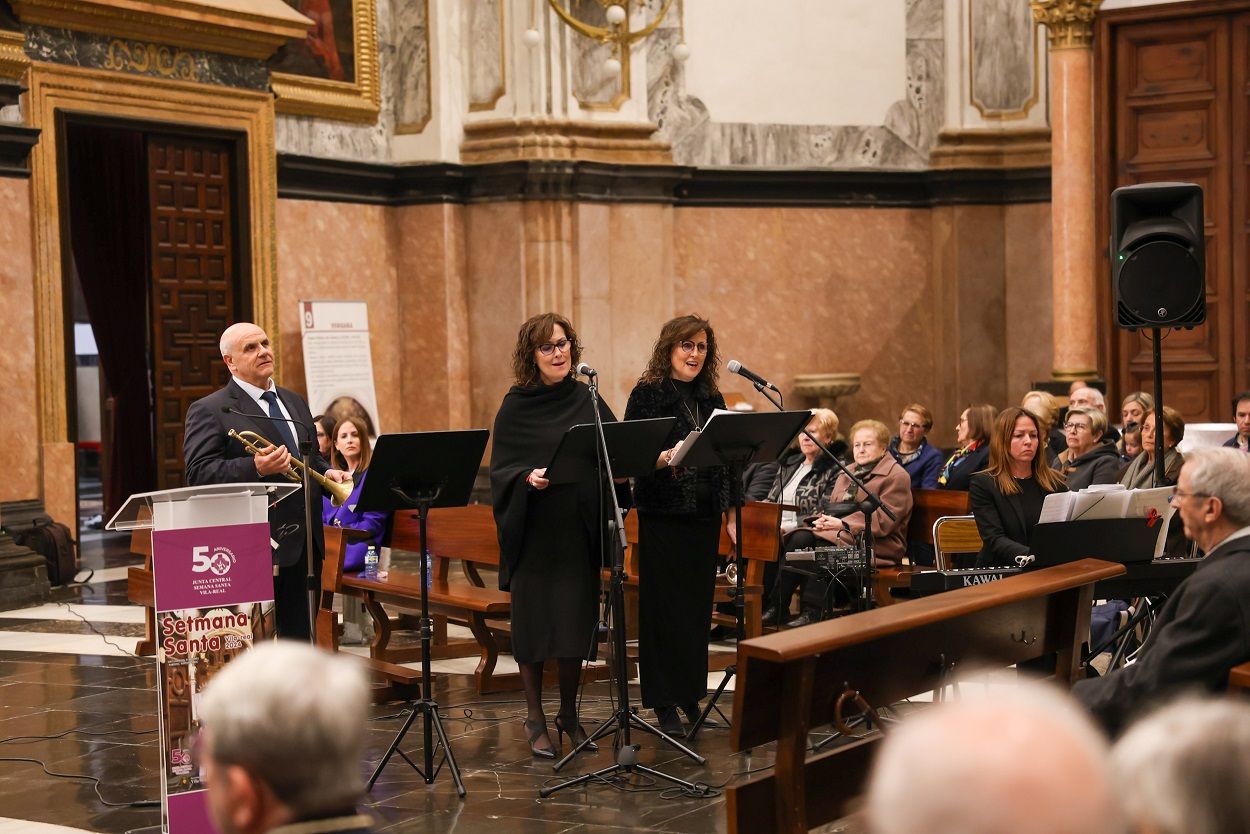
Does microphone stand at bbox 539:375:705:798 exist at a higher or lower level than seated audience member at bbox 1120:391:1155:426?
lower

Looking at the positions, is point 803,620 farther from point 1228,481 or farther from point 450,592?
point 1228,481

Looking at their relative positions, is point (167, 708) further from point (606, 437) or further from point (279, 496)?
point (606, 437)

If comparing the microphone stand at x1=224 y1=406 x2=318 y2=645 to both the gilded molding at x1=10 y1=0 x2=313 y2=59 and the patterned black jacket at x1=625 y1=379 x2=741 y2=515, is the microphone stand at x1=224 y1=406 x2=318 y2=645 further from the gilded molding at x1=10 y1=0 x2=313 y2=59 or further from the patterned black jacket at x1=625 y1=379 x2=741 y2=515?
the gilded molding at x1=10 y1=0 x2=313 y2=59

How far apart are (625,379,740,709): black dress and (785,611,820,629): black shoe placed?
219 centimetres

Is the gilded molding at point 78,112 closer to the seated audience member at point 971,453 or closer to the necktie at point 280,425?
the necktie at point 280,425

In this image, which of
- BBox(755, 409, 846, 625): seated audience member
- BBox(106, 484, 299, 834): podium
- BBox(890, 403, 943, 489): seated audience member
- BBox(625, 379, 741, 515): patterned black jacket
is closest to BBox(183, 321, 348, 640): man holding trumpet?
BBox(106, 484, 299, 834): podium

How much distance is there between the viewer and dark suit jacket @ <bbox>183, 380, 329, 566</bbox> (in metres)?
5.80

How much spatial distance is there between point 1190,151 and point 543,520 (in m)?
8.48

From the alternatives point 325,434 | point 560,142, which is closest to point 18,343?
Answer: point 325,434

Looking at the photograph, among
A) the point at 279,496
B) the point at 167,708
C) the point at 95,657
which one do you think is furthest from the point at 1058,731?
the point at 95,657

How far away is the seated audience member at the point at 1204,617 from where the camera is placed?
3.98 m

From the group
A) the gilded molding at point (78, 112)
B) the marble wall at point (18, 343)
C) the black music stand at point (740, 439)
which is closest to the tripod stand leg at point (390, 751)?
the black music stand at point (740, 439)

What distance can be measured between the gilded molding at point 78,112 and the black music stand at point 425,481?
6.16 meters

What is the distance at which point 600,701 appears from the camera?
731 centimetres
